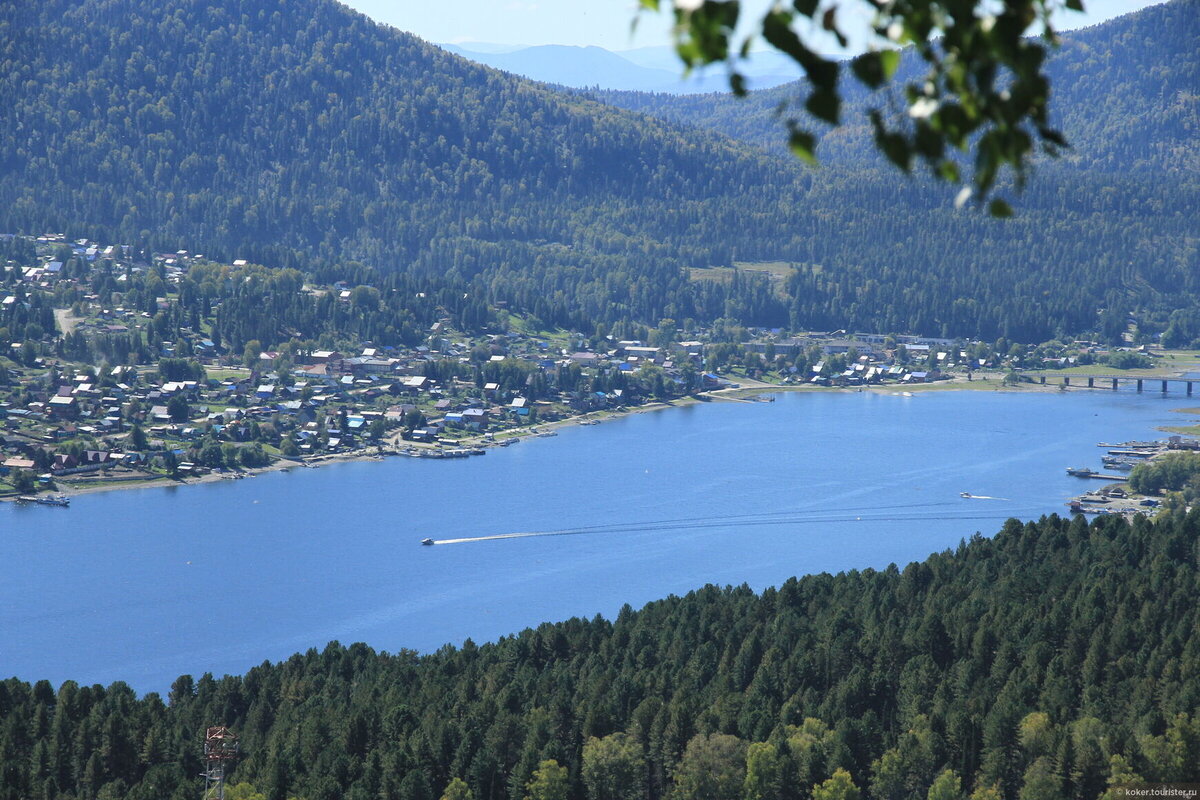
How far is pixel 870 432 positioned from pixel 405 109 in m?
73.1

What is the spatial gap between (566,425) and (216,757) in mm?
47269

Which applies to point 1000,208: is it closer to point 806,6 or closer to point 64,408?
point 806,6

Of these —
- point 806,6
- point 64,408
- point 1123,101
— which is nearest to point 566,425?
point 64,408

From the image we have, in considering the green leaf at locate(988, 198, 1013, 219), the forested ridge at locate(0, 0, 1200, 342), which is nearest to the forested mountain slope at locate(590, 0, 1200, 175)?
the forested ridge at locate(0, 0, 1200, 342)

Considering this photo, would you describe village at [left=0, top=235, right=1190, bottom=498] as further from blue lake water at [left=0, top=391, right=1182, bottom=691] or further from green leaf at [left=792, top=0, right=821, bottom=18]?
green leaf at [left=792, top=0, right=821, bottom=18]

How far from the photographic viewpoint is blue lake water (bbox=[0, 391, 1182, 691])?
116 feet

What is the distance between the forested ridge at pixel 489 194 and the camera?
98.2 metres

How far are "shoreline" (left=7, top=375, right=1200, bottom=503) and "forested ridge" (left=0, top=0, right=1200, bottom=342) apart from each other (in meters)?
14.5

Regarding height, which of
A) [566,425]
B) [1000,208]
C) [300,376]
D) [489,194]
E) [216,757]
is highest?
[489,194]

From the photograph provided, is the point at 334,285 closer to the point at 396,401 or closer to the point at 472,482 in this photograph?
the point at 396,401

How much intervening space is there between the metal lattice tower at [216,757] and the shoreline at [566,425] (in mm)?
30650

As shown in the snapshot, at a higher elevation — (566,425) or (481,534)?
(566,425)

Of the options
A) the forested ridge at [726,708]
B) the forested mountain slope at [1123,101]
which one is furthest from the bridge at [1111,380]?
the forested mountain slope at [1123,101]

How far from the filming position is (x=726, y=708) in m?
22.1
